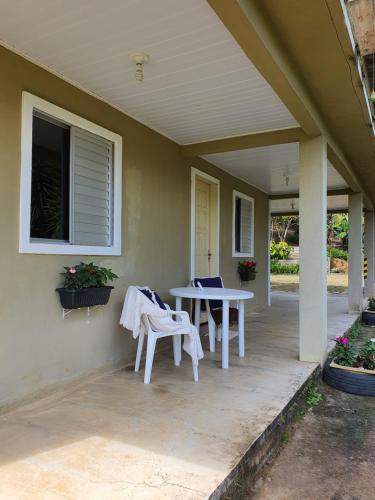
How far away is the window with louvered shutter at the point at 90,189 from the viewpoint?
3.18 m

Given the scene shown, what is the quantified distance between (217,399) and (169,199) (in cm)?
243

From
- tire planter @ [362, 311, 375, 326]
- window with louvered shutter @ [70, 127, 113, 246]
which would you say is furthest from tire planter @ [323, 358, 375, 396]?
tire planter @ [362, 311, 375, 326]

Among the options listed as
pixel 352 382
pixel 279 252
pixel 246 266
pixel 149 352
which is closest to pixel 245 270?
pixel 246 266

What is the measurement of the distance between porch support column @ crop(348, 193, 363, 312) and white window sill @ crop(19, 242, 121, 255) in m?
5.10

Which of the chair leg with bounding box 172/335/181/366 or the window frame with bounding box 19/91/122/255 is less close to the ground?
the window frame with bounding box 19/91/122/255

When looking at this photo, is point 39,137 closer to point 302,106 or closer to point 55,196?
point 55,196

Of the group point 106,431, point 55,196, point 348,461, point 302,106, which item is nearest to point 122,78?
point 55,196

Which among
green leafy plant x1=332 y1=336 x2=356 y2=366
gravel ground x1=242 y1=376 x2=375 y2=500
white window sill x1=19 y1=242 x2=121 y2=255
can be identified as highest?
white window sill x1=19 y1=242 x2=121 y2=255

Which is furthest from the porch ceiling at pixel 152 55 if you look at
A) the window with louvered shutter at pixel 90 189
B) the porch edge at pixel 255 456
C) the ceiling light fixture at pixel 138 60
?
the porch edge at pixel 255 456

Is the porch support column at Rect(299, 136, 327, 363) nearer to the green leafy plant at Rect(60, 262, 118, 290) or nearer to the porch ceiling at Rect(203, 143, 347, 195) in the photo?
the porch ceiling at Rect(203, 143, 347, 195)

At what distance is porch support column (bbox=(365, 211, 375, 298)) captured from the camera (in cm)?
942

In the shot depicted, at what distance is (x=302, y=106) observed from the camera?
291 cm

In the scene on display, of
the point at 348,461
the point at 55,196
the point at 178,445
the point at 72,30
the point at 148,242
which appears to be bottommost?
the point at 348,461

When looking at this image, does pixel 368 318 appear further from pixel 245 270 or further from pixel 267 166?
pixel 267 166
